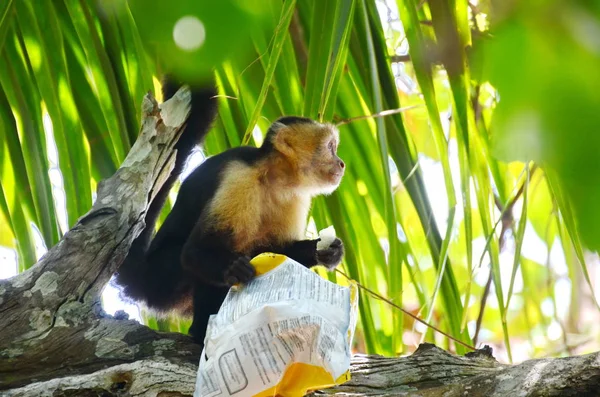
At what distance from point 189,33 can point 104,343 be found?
5.99 ft

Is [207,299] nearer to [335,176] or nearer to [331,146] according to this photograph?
[335,176]

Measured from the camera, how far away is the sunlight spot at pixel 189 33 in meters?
0.30

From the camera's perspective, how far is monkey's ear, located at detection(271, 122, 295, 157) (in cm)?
295

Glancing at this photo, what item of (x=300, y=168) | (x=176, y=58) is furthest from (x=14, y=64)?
(x=176, y=58)

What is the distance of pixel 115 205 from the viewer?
218 centimetres

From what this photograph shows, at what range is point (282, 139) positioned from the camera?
2.99 metres

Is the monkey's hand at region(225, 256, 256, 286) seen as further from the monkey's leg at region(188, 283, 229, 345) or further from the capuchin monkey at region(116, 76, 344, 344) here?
the monkey's leg at region(188, 283, 229, 345)

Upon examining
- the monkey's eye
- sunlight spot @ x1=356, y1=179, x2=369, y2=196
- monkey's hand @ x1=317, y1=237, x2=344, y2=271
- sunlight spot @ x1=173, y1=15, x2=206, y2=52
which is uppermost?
sunlight spot @ x1=173, y1=15, x2=206, y2=52

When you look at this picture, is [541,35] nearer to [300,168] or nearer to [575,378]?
[575,378]

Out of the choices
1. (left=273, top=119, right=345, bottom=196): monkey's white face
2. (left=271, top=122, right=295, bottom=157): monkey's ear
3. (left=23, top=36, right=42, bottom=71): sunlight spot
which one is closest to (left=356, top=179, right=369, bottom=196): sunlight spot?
(left=273, top=119, right=345, bottom=196): monkey's white face

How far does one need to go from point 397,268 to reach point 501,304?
0.32 m

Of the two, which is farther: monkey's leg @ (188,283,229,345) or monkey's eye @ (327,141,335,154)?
monkey's eye @ (327,141,335,154)

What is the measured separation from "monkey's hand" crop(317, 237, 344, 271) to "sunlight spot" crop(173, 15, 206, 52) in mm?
2176

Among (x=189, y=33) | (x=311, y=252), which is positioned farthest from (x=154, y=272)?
(x=189, y=33)
